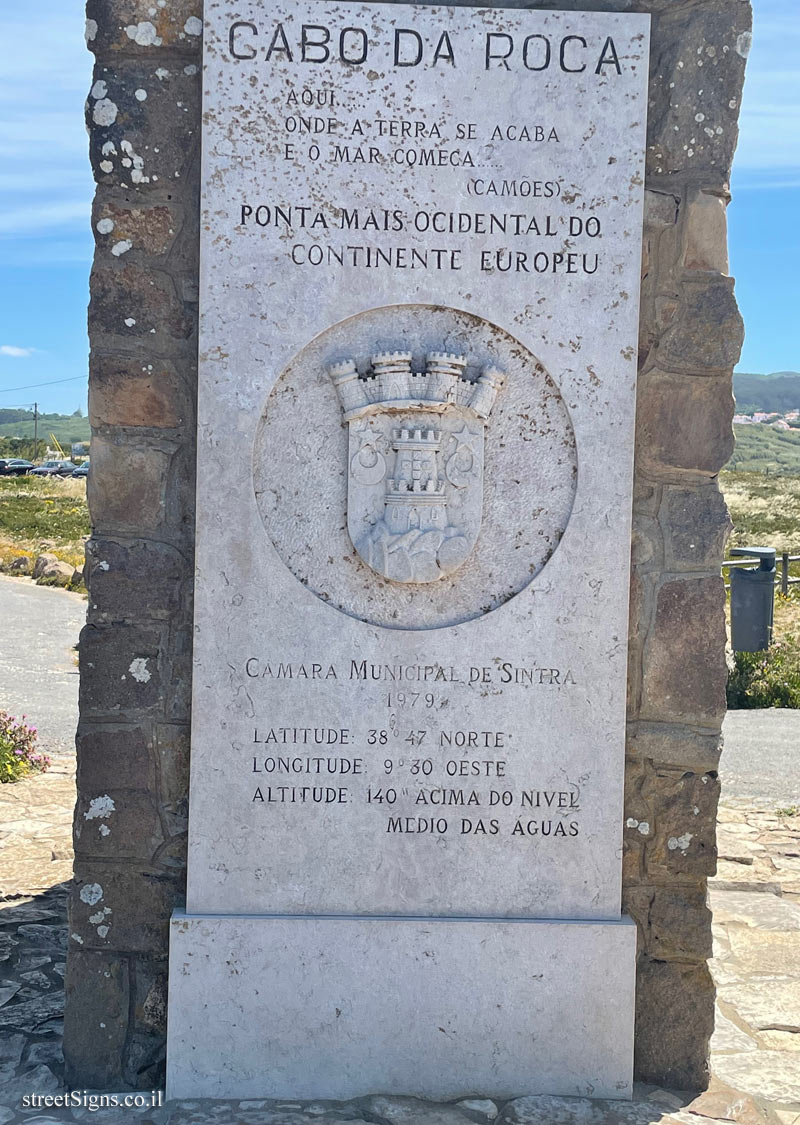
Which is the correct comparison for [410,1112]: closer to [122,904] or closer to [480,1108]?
[480,1108]

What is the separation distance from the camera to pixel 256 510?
3.14 metres

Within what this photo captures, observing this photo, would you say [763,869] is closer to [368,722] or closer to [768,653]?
[368,722]

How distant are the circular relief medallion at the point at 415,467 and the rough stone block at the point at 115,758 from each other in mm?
662

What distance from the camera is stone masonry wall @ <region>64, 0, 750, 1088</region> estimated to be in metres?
3.16

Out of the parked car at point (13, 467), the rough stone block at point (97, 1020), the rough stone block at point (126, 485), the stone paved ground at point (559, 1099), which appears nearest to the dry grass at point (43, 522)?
the stone paved ground at point (559, 1099)

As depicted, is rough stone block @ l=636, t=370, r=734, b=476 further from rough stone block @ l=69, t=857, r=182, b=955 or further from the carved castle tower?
rough stone block @ l=69, t=857, r=182, b=955

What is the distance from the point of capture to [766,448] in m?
112

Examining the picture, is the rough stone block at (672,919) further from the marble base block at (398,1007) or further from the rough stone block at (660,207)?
the rough stone block at (660,207)

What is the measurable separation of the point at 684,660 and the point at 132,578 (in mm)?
1559

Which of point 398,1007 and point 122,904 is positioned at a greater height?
point 122,904

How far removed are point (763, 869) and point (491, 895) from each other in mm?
2309

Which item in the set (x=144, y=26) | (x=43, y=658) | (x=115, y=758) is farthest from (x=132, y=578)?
(x=43, y=658)

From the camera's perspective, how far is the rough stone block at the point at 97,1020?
325 centimetres

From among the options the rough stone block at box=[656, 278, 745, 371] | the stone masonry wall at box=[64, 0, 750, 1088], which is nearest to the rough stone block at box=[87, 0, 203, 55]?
the stone masonry wall at box=[64, 0, 750, 1088]
